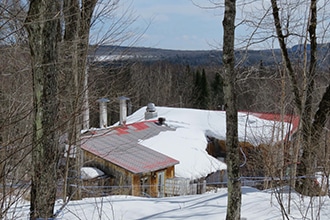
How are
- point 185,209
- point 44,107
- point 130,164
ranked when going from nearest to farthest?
1. point 44,107
2. point 185,209
3. point 130,164

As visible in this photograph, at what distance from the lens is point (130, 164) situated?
12281 mm

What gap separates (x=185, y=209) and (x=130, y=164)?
697 centimetres

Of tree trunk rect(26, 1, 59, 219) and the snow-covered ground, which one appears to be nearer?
tree trunk rect(26, 1, 59, 219)

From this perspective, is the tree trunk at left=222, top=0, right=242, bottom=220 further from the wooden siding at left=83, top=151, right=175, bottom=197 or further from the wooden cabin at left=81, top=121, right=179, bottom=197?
the wooden siding at left=83, top=151, right=175, bottom=197

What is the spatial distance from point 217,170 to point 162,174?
3023mm

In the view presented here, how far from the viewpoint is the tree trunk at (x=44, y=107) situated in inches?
158

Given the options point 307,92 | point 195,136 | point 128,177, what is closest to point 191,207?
point 307,92

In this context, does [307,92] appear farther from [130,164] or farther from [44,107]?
[130,164]

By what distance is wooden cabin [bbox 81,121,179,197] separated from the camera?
474 inches

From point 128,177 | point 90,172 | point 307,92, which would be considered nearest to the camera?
point 307,92

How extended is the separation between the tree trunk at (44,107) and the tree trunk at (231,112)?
193 cm

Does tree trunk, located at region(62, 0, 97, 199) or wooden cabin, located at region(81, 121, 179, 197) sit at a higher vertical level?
tree trunk, located at region(62, 0, 97, 199)

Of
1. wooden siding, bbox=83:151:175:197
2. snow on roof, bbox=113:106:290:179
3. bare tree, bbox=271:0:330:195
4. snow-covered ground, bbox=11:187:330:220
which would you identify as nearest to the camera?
snow-covered ground, bbox=11:187:330:220

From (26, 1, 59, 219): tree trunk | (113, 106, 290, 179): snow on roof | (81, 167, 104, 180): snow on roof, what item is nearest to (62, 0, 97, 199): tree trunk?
(26, 1, 59, 219): tree trunk
